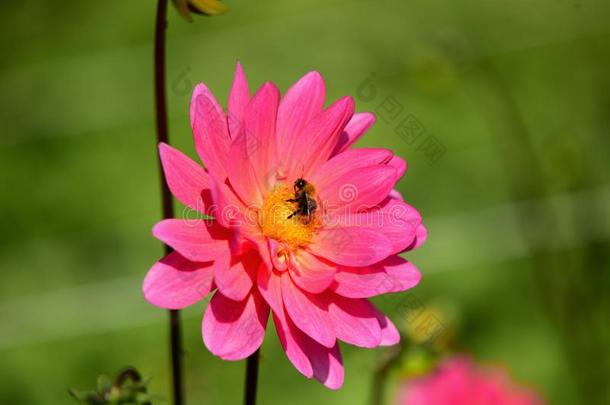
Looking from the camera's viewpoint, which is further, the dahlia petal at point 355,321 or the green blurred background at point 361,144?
the green blurred background at point 361,144

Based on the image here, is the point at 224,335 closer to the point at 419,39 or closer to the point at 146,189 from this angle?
the point at 146,189

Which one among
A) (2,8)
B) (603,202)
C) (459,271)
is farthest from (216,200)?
(2,8)

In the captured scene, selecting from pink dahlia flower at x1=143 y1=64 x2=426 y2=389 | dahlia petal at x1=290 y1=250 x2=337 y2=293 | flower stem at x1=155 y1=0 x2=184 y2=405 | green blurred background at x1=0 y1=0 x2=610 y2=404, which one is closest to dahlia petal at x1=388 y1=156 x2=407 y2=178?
pink dahlia flower at x1=143 y1=64 x2=426 y2=389

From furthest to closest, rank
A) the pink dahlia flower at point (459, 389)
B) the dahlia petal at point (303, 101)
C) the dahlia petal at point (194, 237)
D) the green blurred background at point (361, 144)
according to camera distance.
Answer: the green blurred background at point (361, 144) < the pink dahlia flower at point (459, 389) < the dahlia petal at point (303, 101) < the dahlia petal at point (194, 237)

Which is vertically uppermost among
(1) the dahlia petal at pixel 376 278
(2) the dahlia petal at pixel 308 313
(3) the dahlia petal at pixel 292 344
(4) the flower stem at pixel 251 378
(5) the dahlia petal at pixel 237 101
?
(5) the dahlia petal at pixel 237 101

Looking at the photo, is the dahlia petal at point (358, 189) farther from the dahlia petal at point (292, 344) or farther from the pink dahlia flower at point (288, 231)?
the dahlia petal at point (292, 344)

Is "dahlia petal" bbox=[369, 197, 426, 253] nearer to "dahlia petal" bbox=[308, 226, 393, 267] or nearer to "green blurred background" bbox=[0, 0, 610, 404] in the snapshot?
"dahlia petal" bbox=[308, 226, 393, 267]

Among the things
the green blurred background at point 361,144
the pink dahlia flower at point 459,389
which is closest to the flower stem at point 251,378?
the pink dahlia flower at point 459,389
